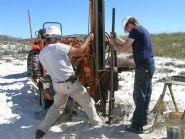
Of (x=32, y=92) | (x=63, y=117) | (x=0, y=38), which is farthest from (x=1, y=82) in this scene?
(x=0, y=38)

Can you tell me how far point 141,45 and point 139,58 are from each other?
0.75ft

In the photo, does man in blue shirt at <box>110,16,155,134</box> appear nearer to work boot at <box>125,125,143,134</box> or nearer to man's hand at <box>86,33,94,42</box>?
work boot at <box>125,125,143,134</box>

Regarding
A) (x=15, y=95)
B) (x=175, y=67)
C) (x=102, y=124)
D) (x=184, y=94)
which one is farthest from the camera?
(x=175, y=67)

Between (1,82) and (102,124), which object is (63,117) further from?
(1,82)

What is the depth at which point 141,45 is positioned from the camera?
7566 millimetres

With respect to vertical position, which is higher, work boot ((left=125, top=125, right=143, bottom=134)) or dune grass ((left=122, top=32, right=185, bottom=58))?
dune grass ((left=122, top=32, right=185, bottom=58))

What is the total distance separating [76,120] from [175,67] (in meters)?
9.01

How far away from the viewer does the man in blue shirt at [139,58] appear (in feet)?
24.7

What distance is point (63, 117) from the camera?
8.84 metres

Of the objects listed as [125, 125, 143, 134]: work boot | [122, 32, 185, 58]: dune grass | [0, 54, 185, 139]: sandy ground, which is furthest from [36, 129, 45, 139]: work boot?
[122, 32, 185, 58]: dune grass

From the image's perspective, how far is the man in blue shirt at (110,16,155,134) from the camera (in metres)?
7.53

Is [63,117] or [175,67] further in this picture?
[175,67]

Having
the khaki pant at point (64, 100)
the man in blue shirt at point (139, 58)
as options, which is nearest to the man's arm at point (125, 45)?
the man in blue shirt at point (139, 58)

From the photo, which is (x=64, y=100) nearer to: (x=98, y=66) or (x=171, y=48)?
(x=98, y=66)
